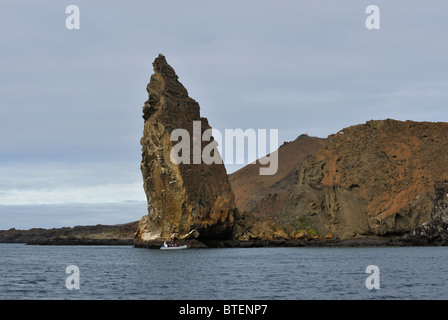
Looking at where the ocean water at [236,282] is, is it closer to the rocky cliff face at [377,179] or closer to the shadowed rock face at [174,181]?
the shadowed rock face at [174,181]

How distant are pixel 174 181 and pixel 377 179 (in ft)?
157

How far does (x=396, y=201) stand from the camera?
12912 cm

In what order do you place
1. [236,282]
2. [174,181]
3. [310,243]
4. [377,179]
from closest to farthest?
[236,282] < [174,181] < [377,179] < [310,243]

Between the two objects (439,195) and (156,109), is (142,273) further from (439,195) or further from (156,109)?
(439,195)

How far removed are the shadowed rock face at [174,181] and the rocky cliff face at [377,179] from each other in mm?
26772

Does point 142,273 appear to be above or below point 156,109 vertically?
below

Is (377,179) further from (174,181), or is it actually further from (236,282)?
(236,282)

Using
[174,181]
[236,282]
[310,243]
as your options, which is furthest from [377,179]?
[236,282]

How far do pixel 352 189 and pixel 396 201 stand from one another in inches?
470

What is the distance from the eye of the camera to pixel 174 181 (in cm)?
11825

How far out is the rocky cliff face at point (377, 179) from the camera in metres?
127

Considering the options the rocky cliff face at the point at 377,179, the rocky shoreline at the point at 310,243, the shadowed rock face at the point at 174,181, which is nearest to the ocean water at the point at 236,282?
the shadowed rock face at the point at 174,181

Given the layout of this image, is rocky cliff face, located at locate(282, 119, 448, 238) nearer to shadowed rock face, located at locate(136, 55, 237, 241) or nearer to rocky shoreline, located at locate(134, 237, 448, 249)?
rocky shoreline, located at locate(134, 237, 448, 249)
